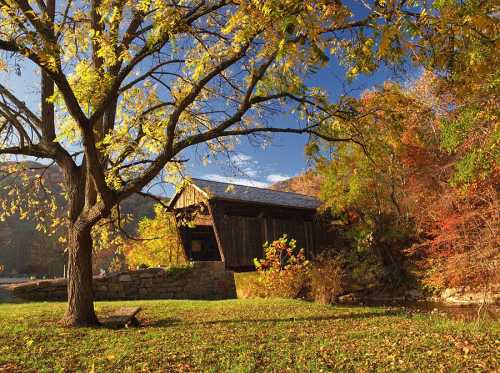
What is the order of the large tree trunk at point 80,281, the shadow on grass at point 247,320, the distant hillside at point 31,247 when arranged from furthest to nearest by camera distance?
1. the distant hillside at point 31,247
2. the shadow on grass at point 247,320
3. the large tree trunk at point 80,281

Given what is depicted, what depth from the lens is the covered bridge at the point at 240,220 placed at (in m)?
17.1

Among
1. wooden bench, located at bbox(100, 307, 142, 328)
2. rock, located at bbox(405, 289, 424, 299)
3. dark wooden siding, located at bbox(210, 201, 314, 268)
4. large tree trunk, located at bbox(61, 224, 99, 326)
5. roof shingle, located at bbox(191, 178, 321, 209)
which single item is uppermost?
roof shingle, located at bbox(191, 178, 321, 209)

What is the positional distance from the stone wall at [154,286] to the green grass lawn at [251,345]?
15.2 feet

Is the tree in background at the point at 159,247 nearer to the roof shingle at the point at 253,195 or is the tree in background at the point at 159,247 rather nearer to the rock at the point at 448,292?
the roof shingle at the point at 253,195

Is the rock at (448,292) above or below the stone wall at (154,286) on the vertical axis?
below

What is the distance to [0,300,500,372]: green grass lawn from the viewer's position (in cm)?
461

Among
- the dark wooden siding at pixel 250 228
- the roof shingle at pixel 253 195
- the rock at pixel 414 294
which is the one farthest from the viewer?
the rock at pixel 414 294

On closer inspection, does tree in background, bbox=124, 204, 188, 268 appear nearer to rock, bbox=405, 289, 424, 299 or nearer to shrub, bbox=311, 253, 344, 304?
shrub, bbox=311, 253, 344, 304

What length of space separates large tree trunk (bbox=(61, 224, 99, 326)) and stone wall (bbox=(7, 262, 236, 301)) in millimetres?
6266

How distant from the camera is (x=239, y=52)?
6.47m

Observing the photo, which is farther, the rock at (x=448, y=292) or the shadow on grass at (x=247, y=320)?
the rock at (x=448, y=292)

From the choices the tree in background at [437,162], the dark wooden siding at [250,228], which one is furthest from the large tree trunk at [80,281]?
the dark wooden siding at [250,228]

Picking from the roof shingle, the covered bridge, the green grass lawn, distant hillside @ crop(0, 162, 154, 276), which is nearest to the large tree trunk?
the green grass lawn

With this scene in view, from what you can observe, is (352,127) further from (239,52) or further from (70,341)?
(70,341)
